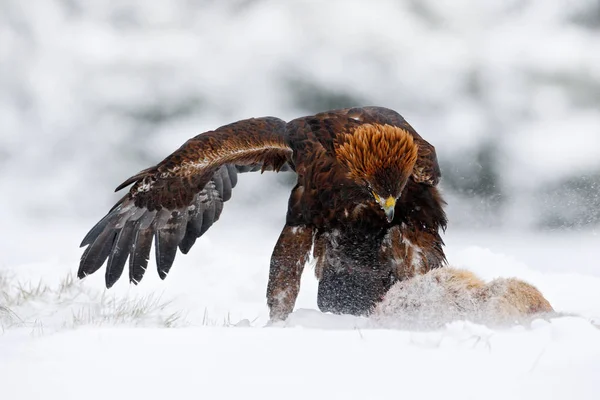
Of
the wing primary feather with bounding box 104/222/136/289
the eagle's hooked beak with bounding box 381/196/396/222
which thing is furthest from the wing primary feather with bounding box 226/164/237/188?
Result: the eagle's hooked beak with bounding box 381/196/396/222

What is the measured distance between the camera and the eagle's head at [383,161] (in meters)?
5.30

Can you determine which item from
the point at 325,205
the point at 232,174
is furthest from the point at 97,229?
the point at 325,205

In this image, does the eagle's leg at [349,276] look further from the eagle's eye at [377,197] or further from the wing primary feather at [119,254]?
the wing primary feather at [119,254]

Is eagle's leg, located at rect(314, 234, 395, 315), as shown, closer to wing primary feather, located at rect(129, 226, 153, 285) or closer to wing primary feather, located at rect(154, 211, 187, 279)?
wing primary feather, located at rect(154, 211, 187, 279)

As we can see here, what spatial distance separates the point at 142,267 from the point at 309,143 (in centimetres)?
214

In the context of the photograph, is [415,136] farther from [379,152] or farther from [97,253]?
[97,253]

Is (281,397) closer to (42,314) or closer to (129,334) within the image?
(129,334)

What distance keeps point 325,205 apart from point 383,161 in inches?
36.2

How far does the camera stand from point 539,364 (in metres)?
2.85

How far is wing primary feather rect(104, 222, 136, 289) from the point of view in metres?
6.86

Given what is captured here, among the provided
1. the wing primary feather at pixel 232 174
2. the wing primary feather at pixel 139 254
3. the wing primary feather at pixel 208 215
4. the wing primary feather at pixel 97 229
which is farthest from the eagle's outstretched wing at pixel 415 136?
the wing primary feather at pixel 97 229

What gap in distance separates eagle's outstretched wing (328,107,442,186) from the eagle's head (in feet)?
1.45

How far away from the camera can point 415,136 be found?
247 inches

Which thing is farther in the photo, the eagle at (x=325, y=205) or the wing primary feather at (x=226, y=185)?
the wing primary feather at (x=226, y=185)
